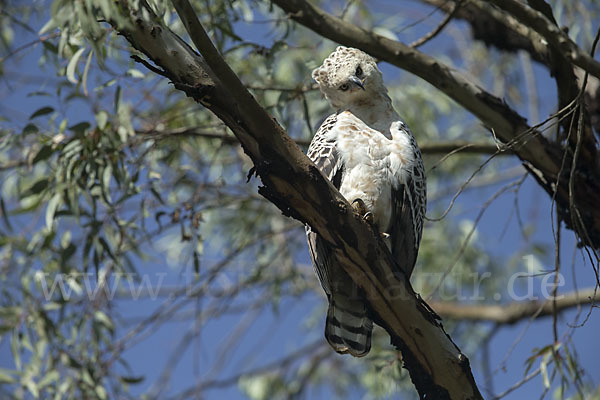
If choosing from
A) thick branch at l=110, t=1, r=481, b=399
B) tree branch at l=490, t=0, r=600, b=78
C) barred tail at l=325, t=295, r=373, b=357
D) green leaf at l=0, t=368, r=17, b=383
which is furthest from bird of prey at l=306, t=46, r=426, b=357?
green leaf at l=0, t=368, r=17, b=383

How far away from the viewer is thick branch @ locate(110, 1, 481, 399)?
2277 millimetres

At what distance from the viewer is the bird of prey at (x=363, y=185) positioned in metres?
2.97

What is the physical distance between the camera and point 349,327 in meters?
3.00

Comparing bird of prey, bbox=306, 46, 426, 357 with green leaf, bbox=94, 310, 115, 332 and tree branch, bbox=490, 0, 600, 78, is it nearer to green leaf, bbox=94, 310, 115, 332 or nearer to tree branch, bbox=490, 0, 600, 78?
tree branch, bbox=490, 0, 600, 78

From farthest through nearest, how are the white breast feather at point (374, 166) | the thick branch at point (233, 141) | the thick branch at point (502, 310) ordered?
the thick branch at point (502, 310) < the thick branch at point (233, 141) < the white breast feather at point (374, 166)

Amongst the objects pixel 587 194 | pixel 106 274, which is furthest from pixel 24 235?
pixel 587 194

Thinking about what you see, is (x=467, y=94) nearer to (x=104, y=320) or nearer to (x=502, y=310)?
(x=104, y=320)

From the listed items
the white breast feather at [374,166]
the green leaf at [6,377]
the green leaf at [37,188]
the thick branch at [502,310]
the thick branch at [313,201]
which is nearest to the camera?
the thick branch at [313,201]

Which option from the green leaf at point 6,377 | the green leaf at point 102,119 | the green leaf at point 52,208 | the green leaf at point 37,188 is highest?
the green leaf at point 102,119

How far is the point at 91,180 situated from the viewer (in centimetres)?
385

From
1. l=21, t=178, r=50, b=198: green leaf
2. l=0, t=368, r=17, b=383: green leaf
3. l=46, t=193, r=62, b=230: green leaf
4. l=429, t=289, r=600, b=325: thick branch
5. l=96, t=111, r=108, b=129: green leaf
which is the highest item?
l=429, t=289, r=600, b=325: thick branch

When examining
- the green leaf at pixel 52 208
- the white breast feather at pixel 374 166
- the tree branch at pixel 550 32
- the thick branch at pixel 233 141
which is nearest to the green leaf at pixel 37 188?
the green leaf at pixel 52 208

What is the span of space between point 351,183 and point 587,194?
3.67ft

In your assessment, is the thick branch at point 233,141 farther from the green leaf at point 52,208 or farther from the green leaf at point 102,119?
the green leaf at point 52,208
